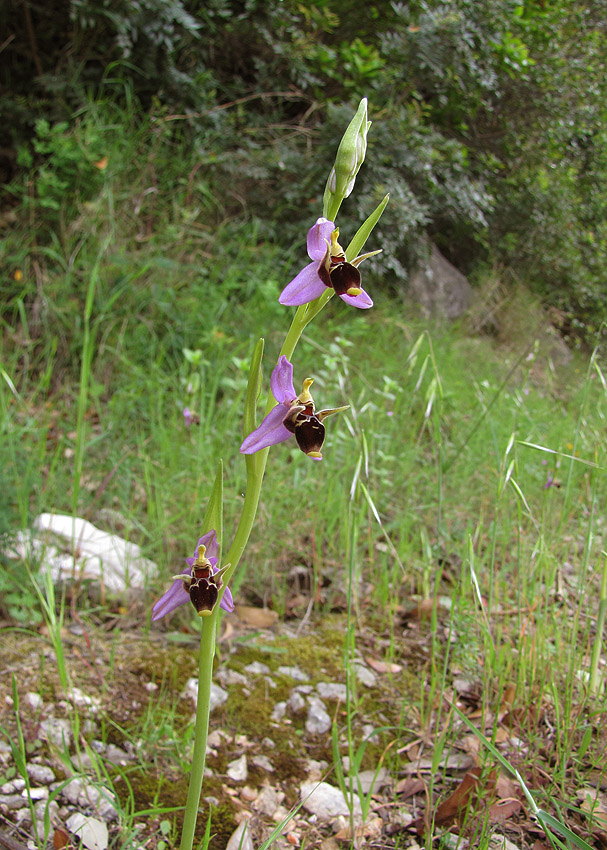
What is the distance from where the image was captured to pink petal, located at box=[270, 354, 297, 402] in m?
0.86

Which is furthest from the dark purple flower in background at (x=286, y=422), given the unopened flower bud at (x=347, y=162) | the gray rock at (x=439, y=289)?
the gray rock at (x=439, y=289)

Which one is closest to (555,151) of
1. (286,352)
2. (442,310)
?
(442,310)

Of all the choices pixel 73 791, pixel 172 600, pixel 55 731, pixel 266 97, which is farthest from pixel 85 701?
pixel 266 97

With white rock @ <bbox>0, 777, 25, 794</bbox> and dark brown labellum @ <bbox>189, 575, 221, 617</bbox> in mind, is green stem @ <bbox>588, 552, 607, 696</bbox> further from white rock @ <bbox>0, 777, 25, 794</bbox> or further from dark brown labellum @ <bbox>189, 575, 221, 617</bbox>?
white rock @ <bbox>0, 777, 25, 794</bbox>

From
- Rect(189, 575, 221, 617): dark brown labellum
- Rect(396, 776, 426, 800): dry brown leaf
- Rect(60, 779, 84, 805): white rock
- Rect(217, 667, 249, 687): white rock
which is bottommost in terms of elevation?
Rect(217, 667, 249, 687): white rock

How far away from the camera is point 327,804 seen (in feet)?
4.33

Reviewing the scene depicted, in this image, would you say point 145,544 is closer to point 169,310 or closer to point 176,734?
point 176,734

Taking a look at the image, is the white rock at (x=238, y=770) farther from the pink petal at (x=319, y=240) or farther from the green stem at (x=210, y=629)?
the pink petal at (x=319, y=240)

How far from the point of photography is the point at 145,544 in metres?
2.08

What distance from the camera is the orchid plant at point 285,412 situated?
0.86 metres

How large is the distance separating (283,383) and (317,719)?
3.29 ft

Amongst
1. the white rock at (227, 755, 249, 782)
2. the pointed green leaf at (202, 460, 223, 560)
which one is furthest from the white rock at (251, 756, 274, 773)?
the pointed green leaf at (202, 460, 223, 560)

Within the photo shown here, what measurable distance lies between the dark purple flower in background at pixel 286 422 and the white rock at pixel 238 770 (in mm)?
843

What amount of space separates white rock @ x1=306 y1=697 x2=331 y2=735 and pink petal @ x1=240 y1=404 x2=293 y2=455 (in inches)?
36.9
